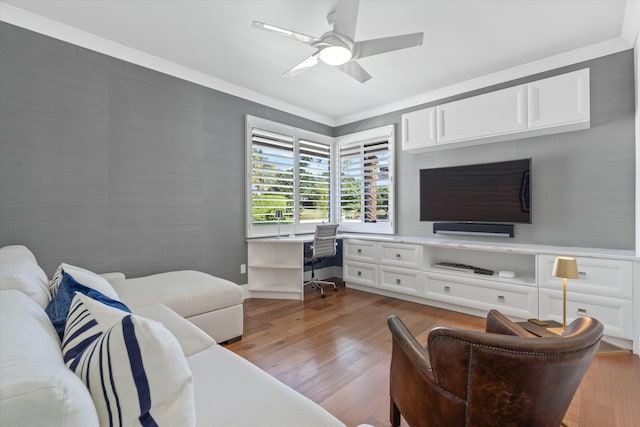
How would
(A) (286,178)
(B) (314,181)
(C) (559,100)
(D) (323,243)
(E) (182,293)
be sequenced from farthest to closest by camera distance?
(B) (314,181) → (A) (286,178) → (D) (323,243) → (C) (559,100) → (E) (182,293)

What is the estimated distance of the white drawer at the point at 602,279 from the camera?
241 centimetres

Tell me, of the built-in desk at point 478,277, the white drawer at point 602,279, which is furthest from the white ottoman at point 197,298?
the white drawer at point 602,279

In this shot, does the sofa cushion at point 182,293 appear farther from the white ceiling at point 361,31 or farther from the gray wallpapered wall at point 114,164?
the white ceiling at point 361,31

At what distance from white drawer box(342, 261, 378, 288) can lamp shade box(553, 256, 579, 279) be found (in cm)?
218

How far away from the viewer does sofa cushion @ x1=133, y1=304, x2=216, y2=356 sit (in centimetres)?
153

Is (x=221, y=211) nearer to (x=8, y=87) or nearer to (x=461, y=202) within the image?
(x=8, y=87)

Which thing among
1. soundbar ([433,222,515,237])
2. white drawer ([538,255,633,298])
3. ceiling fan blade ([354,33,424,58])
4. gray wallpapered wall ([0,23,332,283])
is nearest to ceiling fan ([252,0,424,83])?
ceiling fan blade ([354,33,424,58])

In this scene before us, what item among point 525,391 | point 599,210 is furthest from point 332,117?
point 525,391

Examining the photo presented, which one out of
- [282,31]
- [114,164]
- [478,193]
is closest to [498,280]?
[478,193]

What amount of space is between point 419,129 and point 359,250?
5.97 ft

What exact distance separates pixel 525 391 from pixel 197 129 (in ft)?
11.9

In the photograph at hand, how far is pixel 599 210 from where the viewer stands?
2871mm

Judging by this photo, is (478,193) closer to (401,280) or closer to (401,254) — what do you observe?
(401,254)

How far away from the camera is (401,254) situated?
12.5 feet
